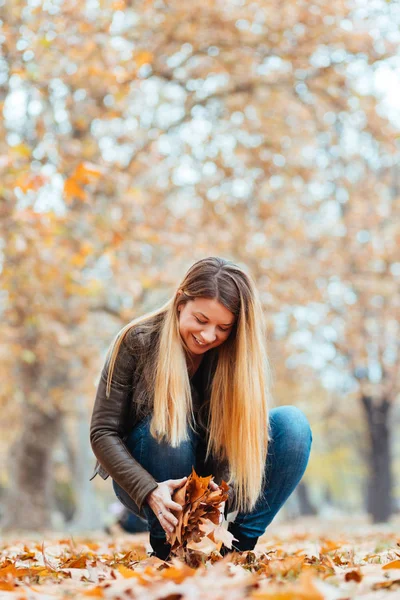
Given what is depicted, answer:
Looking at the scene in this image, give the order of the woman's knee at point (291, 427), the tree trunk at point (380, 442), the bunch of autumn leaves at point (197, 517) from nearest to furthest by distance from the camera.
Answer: the bunch of autumn leaves at point (197, 517) → the woman's knee at point (291, 427) → the tree trunk at point (380, 442)

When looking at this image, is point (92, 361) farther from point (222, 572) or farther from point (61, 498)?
point (61, 498)

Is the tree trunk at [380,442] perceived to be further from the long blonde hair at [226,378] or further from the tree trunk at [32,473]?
the long blonde hair at [226,378]

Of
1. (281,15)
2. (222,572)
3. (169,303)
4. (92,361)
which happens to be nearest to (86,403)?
(92,361)

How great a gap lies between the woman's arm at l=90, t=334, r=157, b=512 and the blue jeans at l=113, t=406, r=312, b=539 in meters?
0.11

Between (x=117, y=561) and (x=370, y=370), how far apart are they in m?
11.1

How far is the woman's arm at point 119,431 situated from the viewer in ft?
8.39

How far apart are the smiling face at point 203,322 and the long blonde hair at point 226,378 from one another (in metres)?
0.02

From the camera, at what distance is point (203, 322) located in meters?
2.84

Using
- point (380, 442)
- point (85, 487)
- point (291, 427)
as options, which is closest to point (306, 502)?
point (85, 487)

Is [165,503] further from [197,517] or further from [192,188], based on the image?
[192,188]

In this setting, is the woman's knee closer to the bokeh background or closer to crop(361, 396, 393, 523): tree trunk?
the bokeh background

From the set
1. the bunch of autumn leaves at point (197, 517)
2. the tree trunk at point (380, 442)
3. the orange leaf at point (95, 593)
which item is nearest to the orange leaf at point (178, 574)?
the orange leaf at point (95, 593)

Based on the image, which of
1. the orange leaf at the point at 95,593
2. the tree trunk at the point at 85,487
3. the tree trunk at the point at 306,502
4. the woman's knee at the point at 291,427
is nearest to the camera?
the orange leaf at the point at 95,593

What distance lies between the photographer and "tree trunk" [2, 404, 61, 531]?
10.4 meters
